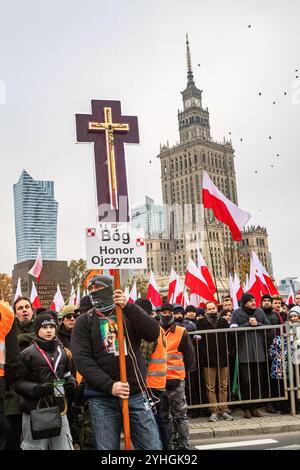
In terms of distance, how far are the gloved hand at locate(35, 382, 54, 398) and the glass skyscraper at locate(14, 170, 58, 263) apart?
13786 cm

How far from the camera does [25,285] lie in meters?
26.1

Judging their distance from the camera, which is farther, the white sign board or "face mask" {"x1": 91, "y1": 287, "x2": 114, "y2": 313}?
the white sign board

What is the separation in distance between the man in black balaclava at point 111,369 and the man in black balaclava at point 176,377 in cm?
203

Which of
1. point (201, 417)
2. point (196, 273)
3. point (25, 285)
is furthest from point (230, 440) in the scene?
point (25, 285)

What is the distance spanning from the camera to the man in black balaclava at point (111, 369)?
14.0 feet

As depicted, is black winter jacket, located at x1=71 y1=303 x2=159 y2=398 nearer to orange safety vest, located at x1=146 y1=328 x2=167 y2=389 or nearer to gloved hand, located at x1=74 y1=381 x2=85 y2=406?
gloved hand, located at x1=74 y1=381 x2=85 y2=406

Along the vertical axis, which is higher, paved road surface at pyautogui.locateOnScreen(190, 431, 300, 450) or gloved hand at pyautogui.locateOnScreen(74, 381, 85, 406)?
gloved hand at pyautogui.locateOnScreen(74, 381, 85, 406)

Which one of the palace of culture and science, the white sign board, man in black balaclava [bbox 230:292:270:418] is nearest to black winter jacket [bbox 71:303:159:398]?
the white sign board

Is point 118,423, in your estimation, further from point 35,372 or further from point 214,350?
point 214,350

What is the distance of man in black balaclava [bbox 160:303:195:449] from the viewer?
21.1 ft

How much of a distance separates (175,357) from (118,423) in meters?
2.48

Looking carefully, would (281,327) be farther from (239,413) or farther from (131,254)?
(131,254)
